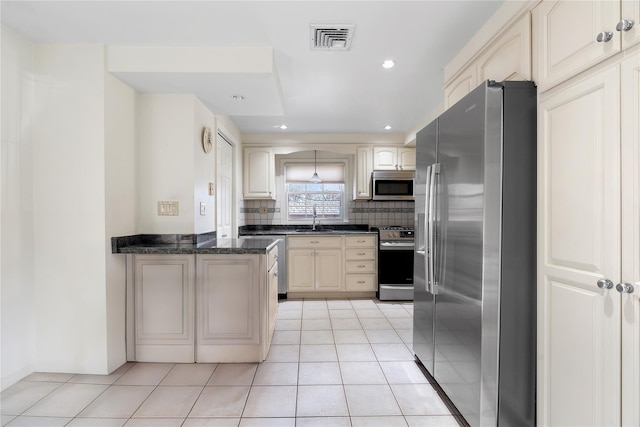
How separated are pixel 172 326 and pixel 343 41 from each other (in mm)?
2453

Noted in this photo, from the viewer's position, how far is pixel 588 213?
1.19 m

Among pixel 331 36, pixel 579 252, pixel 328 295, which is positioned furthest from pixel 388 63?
pixel 328 295

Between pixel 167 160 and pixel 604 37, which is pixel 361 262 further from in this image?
pixel 604 37

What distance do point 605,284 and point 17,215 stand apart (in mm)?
3222

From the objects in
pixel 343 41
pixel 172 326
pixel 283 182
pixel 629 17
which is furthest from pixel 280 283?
pixel 629 17

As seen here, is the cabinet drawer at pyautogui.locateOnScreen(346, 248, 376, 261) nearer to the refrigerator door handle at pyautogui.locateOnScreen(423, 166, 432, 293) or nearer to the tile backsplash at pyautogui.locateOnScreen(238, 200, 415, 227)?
the tile backsplash at pyautogui.locateOnScreen(238, 200, 415, 227)

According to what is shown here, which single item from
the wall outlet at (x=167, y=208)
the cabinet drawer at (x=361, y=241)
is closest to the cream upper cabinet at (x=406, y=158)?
the cabinet drawer at (x=361, y=241)

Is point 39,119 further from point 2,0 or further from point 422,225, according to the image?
point 422,225

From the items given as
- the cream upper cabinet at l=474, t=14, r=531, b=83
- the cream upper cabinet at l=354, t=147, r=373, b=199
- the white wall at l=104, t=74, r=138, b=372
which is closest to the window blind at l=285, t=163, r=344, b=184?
the cream upper cabinet at l=354, t=147, r=373, b=199

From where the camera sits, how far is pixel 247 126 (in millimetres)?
4129

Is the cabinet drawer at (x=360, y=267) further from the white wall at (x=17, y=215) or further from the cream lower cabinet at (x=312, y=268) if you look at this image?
the white wall at (x=17, y=215)

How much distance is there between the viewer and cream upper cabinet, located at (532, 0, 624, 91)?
43.8 inches

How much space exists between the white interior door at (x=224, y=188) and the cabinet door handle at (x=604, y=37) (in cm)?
304

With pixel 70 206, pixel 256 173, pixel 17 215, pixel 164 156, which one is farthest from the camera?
pixel 256 173
